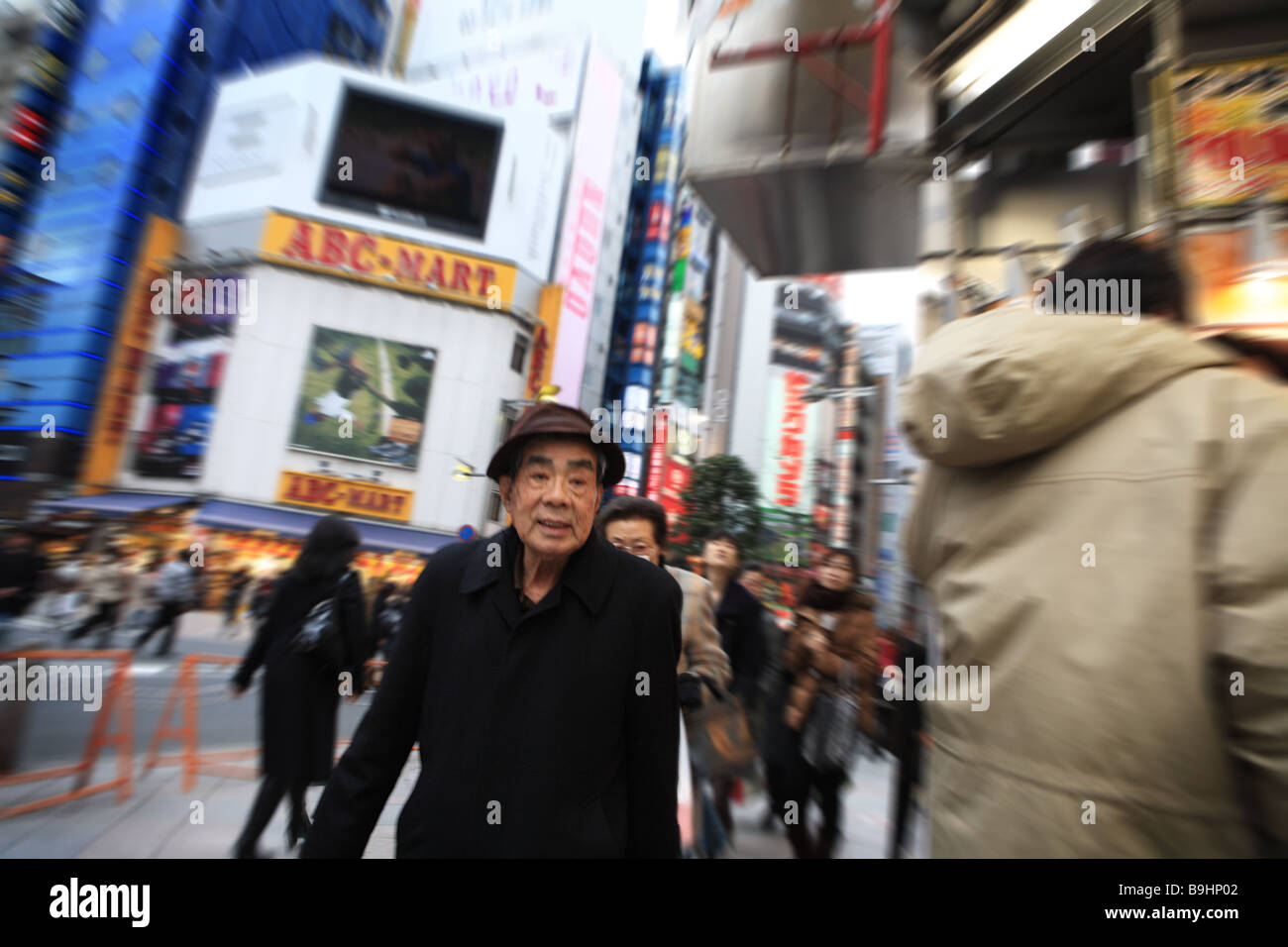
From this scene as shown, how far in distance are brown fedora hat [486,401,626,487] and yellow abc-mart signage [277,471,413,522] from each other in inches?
755

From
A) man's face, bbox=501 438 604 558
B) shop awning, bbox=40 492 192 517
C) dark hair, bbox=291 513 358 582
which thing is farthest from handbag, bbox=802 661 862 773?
shop awning, bbox=40 492 192 517

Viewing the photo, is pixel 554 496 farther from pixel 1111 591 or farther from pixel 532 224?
pixel 532 224

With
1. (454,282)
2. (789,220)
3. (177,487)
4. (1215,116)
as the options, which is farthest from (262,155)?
(1215,116)

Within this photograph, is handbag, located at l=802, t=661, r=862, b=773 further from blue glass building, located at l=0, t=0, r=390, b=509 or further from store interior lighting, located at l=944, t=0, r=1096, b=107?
blue glass building, located at l=0, t=0, r=390, b=509

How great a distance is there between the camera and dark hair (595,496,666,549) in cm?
321

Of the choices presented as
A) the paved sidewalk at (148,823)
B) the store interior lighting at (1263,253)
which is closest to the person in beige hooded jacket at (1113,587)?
the store interior lighting at (1263,253)

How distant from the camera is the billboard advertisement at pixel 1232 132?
3006mm

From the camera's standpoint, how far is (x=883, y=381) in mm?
8031

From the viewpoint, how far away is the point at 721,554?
392 cm

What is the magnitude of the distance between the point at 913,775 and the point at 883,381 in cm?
599

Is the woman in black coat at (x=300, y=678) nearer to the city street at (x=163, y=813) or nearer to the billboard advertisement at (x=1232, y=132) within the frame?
the city street at (x=163, y=813)

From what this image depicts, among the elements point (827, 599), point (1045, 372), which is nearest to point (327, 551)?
point (827, 599)

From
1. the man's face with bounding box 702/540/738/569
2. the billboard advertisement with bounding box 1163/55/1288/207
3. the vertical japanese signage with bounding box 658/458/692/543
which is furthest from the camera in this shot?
the vertical japanese signage with bounding box 658/458/692/543
